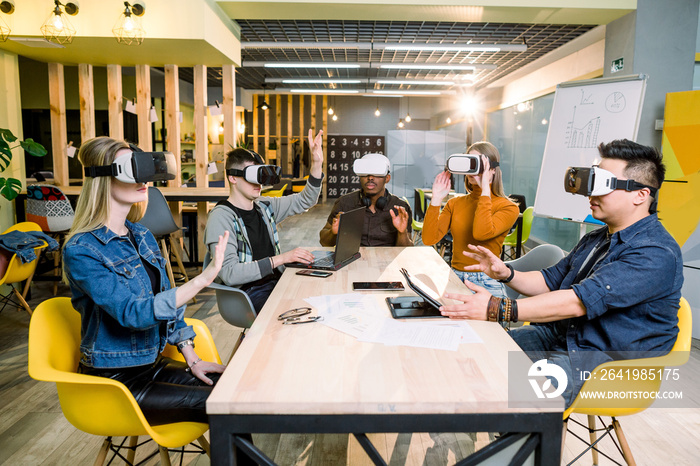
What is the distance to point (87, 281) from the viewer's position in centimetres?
155

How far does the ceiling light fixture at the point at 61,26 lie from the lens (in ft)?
14.6

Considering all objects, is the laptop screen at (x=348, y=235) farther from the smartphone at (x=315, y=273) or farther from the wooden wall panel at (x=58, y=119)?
the wooden wall panel at (x=58, y=119)

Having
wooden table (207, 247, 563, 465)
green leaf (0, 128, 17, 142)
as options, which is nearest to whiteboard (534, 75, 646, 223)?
wooden table (207, 247, 563, 465)

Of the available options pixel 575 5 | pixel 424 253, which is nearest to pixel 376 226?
pixel 424 253

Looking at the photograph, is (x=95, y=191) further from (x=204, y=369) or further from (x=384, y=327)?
(x=384, y=327)

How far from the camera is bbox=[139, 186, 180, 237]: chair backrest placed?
438 centimetres

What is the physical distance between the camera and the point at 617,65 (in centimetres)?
514

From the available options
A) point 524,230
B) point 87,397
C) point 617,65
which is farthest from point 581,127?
point 87,397

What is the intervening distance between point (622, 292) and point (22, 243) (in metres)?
3.84

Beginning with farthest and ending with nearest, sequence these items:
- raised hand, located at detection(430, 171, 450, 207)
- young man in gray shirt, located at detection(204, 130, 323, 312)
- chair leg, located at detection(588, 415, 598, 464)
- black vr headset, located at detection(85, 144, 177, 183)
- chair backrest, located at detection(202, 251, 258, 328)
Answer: raised hand, located at detection(430, 171, 450, 207), young man in gray shirt, located at detection(204, 130, 323, 312), chair backrest, located at detection(202, 251, 258, 328), chair leg, located at detection(588, 415, 598, 464), black vr headset, located at detection(85, 144, 177, 183)

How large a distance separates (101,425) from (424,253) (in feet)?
6.65

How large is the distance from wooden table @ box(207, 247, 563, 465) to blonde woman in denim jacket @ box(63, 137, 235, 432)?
1.05 ft

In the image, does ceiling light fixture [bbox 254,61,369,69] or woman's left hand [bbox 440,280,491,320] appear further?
ceiling light fixture [bbox 254,61,369,69]

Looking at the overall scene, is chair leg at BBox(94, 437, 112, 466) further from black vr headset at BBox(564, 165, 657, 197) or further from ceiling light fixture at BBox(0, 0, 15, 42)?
ceiling light fixture at BBox(0, 0, 15, 42)
